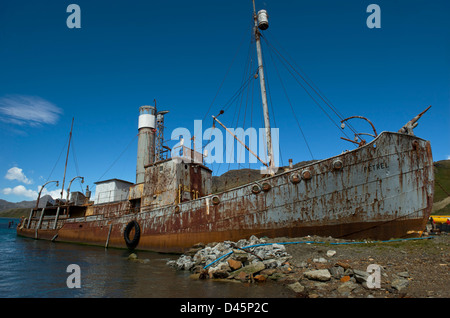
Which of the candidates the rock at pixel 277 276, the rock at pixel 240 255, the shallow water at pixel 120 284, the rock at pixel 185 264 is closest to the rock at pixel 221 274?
the shallow water at pixel 120 284

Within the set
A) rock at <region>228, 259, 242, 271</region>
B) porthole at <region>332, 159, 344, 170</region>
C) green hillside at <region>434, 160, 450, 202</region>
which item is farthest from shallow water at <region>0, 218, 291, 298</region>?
green hillside at <region>434, 160, 450, 202</region>

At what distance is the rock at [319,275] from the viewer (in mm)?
7117

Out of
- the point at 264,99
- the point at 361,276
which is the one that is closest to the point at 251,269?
the point at 361,276

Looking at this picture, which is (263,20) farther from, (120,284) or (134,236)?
(134,236)

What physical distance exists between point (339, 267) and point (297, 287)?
1498mm

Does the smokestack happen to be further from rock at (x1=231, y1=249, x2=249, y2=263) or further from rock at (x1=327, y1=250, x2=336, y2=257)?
rock at (x1=327, y1=250, x2=336, y2=257)

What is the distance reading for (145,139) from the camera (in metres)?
25.5

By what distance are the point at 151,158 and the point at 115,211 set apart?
231 inches

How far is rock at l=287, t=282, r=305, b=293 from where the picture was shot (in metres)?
6.85

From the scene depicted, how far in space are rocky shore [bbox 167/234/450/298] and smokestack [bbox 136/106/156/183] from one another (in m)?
15.1

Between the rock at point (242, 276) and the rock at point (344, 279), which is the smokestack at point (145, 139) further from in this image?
the rock at point (344, 279)

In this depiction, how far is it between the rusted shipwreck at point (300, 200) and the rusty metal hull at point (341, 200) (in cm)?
4
